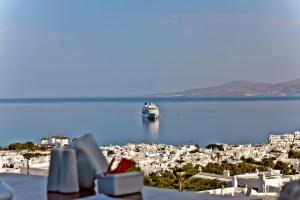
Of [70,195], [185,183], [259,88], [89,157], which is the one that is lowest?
[185,183]

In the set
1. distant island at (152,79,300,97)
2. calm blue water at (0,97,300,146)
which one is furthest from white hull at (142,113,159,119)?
distant island at (152,79,300,97)

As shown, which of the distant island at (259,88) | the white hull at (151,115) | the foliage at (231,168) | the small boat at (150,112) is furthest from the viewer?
the small boat at (150,112)

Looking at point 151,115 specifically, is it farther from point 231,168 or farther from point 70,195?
point 70,195

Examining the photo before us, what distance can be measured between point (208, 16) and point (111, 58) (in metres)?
5.14

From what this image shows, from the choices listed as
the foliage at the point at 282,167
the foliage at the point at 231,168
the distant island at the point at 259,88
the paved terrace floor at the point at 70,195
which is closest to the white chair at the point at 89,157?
the paved terrace floor at the point at 70,195

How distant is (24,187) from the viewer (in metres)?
1.92

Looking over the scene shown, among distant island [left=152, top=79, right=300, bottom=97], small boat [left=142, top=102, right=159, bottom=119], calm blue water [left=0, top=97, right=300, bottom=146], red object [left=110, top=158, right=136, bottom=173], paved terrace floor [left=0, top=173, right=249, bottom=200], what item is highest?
distant island [left=152, top=79, right=300, bottom=97]

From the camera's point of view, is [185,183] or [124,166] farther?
[185,183]

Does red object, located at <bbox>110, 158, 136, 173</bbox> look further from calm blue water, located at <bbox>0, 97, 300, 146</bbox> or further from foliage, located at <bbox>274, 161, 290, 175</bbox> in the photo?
foliage, located at <bbox>274, 161, 290, 175</bbox>

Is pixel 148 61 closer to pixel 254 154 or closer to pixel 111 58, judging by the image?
pixel 111 58

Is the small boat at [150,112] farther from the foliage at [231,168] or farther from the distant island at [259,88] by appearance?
the foliage at [231,168]

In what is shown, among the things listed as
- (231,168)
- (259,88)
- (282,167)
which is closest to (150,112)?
(259,88)

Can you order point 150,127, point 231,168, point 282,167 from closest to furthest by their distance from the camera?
point 231,168, point 282,167, point 150,127

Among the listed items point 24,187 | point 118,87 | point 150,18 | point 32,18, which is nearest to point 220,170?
point 24,187
